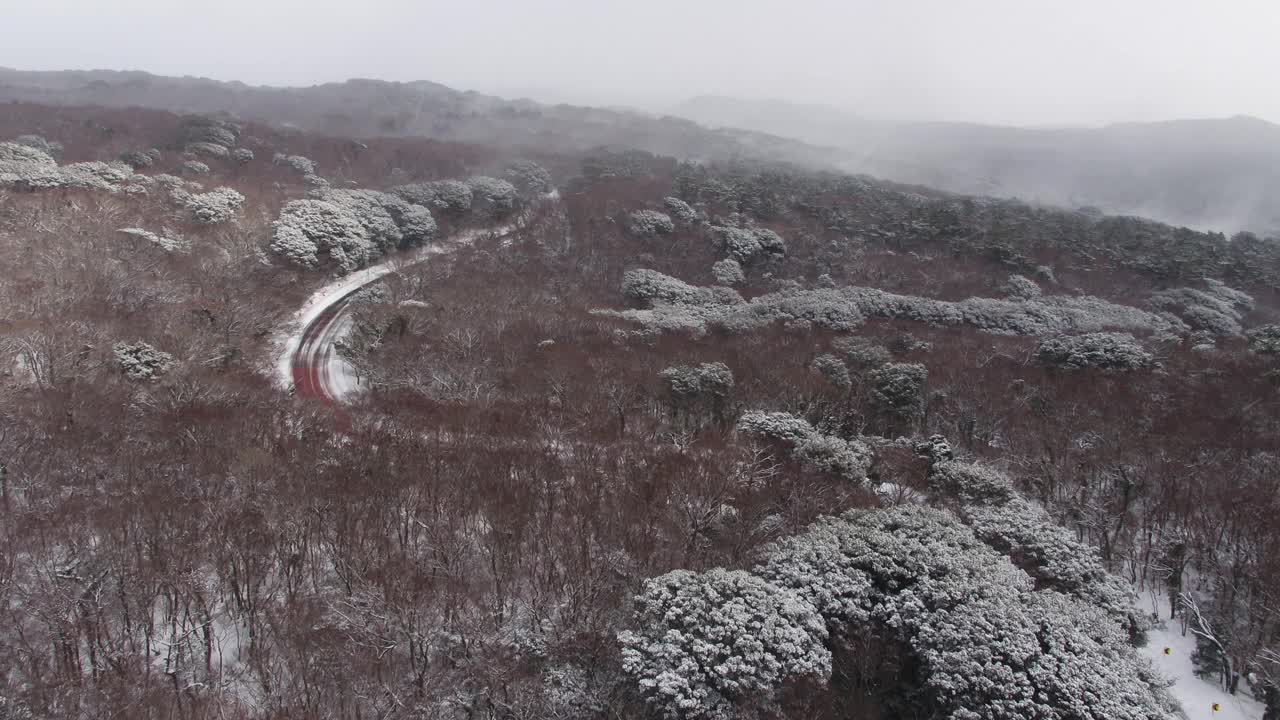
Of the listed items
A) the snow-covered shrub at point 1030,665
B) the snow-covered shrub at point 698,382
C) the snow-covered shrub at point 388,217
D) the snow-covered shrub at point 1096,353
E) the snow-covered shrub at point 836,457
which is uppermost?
the snow-covered shrub at point 388,217

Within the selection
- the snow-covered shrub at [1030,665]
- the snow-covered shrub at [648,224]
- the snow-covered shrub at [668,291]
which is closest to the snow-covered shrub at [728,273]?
the snow-covered shrub at [668,291]

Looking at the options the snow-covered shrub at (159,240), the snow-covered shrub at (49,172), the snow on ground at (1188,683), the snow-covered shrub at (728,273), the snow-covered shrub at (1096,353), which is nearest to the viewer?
the snow on ground at (1188,683)

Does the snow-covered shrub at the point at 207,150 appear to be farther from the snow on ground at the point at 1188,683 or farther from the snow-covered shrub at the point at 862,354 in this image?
the snow on ground at the point at 1188,683

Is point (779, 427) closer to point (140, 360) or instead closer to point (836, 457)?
point (836, 457)

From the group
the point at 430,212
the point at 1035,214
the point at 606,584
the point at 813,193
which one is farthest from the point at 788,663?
the point at 1035,214

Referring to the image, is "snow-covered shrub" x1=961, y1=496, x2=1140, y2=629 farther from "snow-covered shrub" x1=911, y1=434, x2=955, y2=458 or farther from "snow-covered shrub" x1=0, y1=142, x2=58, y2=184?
"snow-covered shrub" x1=0, y1=142, x2=58, y2=184

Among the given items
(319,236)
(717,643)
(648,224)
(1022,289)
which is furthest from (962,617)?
(648,224)

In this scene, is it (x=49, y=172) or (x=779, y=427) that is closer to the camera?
(x=779, y=427)
